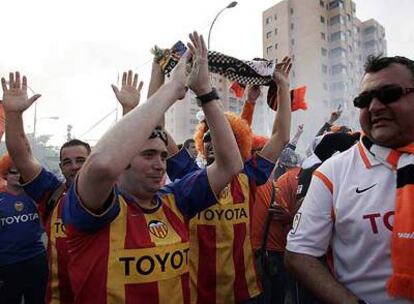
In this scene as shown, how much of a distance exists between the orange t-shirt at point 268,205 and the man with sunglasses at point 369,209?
7.56 ft

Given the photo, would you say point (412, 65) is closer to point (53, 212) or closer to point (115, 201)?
point (115, 201)

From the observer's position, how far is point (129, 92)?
277cm

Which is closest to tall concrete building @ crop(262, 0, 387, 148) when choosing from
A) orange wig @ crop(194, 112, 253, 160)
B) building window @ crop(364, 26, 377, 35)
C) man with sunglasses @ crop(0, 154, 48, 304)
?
building window @ crop(364, 26, 377, 35)

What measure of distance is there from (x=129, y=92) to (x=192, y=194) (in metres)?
0.91

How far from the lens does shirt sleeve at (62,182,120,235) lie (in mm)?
1775

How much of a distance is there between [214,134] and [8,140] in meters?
1.73

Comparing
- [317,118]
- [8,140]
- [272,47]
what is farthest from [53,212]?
[272,47]

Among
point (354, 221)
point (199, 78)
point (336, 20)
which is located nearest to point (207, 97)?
point (199, 78)

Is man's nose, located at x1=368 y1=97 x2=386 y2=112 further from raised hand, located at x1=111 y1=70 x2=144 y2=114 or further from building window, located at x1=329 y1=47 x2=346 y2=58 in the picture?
building window, located at x1=329 y1=47 x2=346 y2=58

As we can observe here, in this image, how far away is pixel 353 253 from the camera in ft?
5.66

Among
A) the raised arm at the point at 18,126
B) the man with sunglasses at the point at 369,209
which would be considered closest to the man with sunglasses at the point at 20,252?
the raised arm at the point at 18,126

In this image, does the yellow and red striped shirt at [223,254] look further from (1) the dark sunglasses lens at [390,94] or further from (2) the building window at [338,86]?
(2) the building window at [338,86]

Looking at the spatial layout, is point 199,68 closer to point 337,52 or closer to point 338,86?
point 338,86

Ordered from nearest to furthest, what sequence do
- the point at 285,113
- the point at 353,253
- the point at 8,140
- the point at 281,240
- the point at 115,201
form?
1. the point at 353,253
2. the point at 115,201
3. the point at 8,140
4. the point at 285,113
5. the point at 281,240
